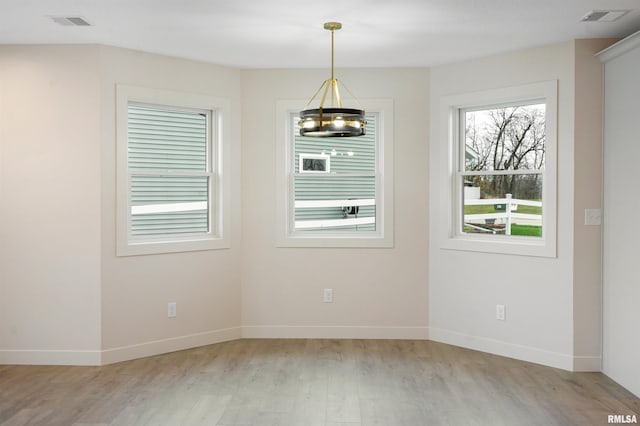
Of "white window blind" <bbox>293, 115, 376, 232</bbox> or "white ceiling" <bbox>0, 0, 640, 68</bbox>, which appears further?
"white window blind" <bbox>293, 115, 376, 232</bbox>

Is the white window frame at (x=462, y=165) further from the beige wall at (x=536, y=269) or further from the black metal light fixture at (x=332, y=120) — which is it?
the black metal light fixture at (x=332, y=120)

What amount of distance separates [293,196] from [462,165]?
1669mm

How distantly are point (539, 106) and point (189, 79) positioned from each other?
313cm

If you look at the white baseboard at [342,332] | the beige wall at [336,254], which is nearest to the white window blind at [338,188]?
the beige wall at [336,254]

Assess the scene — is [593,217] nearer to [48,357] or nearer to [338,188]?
[338,188]

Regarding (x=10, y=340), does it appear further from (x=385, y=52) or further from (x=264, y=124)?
(x=385, y=52)

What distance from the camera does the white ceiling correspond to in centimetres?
394

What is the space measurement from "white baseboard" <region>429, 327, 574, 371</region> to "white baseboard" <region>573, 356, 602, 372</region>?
0.03m

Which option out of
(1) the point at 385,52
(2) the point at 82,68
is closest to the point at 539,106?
(1) the point at 385,52

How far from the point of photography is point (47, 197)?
16.2 ft

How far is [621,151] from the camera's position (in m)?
4.47

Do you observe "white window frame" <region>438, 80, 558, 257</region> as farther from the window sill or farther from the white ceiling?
the white ceiling

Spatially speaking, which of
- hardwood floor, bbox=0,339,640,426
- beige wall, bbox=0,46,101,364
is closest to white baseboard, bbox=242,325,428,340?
hardwood floor, bbox=0,339,640,426

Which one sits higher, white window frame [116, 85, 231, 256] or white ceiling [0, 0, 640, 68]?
white ceiling [0, 0, 640, 68]
